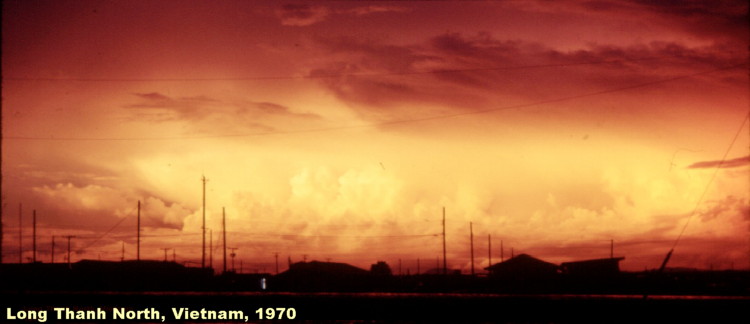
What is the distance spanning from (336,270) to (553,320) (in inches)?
1831

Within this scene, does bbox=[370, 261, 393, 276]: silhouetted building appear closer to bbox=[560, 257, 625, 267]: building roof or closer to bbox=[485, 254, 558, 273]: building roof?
bbox=[485, 254, 558, 273]: building roof

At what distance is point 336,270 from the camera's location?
69875 millimetres

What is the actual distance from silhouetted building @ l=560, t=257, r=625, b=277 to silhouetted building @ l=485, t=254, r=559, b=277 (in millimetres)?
2718

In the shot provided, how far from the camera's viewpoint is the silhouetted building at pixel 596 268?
59562 mm

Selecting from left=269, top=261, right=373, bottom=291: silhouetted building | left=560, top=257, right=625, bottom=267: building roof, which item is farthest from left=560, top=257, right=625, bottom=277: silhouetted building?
left=269, top=261, right=373, bottom=291: silhouetted building

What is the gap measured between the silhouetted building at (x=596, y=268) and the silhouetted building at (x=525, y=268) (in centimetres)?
272

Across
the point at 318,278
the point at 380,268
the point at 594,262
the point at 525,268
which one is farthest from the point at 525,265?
the point at 318,278

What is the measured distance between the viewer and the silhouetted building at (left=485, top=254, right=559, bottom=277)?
65.5m

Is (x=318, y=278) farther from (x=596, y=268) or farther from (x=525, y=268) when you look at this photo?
(x=596, y=268)

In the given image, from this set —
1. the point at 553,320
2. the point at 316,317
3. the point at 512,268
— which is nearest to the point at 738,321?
the point at 553,320

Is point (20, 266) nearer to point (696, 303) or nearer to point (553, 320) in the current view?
point (553, 320)

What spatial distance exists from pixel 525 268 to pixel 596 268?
8.04m

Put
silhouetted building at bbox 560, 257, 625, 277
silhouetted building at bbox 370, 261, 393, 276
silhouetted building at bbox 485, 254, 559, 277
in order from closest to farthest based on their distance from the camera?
1. silhouetted building at bbox 560, 257, 625, 277
2. silhouetted building at bbox 485, 254, 559, 277
3. silhouetted building at bbox 370, 261, 393, 276

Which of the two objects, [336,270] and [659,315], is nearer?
[659,315]
